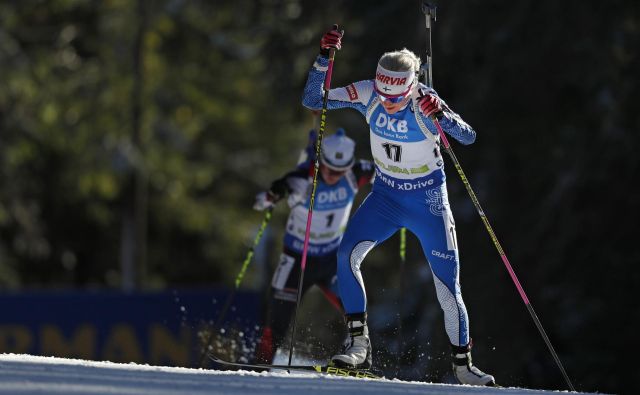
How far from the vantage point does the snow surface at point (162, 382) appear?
6.15 m

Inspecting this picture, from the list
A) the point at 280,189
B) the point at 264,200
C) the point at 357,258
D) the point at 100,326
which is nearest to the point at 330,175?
the point at 280,189

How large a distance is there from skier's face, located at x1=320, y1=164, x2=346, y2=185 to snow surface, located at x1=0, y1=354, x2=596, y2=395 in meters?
2.40

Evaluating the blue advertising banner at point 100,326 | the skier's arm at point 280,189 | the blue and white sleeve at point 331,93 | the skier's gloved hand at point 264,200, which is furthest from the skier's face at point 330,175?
the blue advertising banner at point 100,326

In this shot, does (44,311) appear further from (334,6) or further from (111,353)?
(334,6)

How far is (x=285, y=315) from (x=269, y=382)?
10.7 ft

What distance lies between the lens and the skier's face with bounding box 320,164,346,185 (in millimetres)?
9641

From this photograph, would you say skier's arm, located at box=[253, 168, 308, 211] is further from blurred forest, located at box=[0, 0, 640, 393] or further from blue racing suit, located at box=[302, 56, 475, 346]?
blurred forest, located at box=[0, 0, 640, 393]

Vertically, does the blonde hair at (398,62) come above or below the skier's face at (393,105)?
above

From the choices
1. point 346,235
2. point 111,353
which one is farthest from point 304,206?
point 111,353

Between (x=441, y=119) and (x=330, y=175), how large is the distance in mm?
2133

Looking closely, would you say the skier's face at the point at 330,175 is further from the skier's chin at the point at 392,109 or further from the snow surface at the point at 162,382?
the snow surface at the point at 162,382

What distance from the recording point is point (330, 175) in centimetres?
967

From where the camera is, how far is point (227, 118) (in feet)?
94.2

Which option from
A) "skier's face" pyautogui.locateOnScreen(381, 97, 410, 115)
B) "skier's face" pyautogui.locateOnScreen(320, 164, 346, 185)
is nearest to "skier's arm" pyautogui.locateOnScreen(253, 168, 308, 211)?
"skier's face" pyautogui.locateOnScreen(320, 164, 346, 185)
